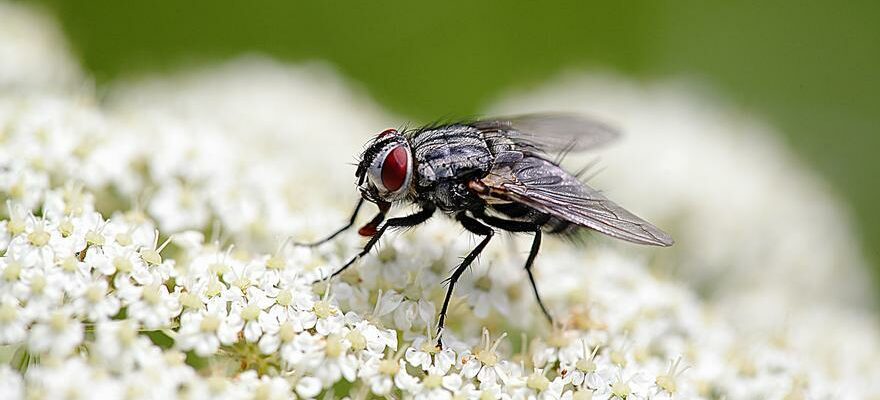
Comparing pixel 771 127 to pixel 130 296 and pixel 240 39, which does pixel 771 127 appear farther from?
pixel 130 296

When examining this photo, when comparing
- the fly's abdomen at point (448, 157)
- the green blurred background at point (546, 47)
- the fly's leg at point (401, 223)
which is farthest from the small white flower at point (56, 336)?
the green blurred background at point (546, 47)

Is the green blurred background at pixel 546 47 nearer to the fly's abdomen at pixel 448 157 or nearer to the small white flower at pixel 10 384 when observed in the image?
the fly's abdomen at pixel 448 157

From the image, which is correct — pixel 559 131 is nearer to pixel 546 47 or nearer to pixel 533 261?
pixel 533 261

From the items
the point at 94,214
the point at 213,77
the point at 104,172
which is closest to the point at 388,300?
the point at 94,214

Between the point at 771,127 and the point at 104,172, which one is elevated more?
the point at 771,127

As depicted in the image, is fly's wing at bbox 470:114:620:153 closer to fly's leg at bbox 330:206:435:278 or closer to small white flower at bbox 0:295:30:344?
fly's leg at bbox 330:206:435:278
